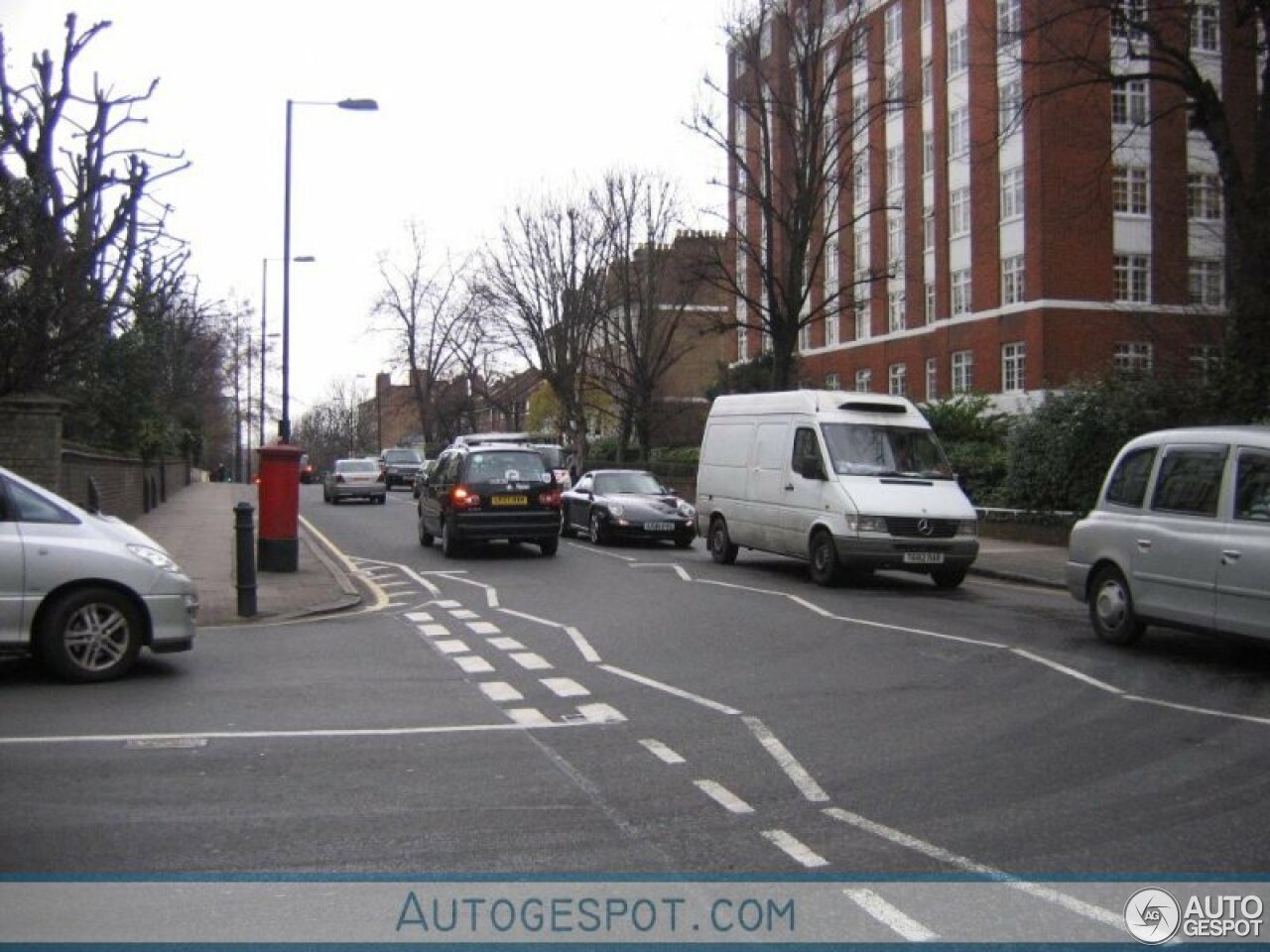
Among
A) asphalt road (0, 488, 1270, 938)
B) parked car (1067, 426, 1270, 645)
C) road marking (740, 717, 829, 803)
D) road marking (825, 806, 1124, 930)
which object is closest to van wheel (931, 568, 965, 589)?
asphalt road (0, 488, 1270, 938)

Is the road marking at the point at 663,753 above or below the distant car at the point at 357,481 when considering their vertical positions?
below

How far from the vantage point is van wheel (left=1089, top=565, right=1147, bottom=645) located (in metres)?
10.6

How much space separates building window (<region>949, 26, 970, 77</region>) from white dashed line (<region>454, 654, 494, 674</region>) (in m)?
41.5

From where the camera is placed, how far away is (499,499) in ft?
64.7

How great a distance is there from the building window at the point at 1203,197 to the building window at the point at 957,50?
9230mm

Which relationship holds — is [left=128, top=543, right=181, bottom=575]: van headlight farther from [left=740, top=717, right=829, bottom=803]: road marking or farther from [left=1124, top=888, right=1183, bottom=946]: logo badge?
[left=1124, top=888, right=1183, bottom=946]: logo badge

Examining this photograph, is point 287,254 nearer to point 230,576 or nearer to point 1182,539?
point 230,576

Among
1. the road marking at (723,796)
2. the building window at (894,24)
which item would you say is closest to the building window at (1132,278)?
the building window at (894,24)

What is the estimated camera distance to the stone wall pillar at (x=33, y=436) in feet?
55.9

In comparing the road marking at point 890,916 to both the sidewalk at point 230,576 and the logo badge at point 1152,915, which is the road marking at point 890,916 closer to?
the logo badge at point 1152,915

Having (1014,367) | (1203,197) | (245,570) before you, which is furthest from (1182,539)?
(1203,197)

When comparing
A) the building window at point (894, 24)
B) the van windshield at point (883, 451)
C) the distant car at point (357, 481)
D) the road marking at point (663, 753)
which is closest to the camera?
the road marking at point (663, 753)

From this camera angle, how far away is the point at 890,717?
7.77 meters

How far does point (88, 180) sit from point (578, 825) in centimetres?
1995
